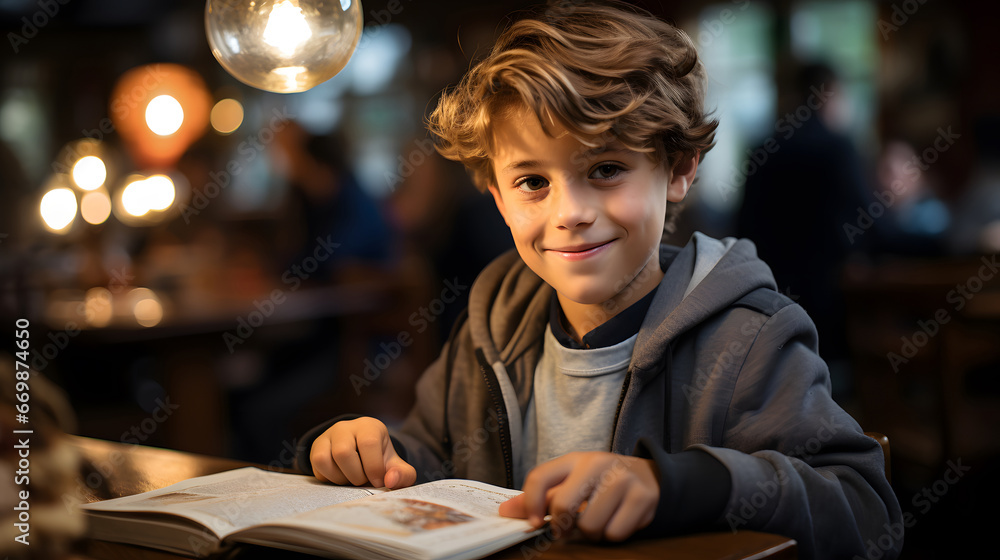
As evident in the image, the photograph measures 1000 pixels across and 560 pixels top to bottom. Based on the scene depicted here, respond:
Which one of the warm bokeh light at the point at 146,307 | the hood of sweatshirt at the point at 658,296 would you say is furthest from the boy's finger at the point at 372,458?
the warm bokeh light at the point at 146,307

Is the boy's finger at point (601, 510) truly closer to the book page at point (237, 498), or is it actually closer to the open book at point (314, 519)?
the open book at point (314, 519)

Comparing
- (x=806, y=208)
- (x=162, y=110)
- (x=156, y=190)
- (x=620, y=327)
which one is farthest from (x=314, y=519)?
(x=156, y=190)

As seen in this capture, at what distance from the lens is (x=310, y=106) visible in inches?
303

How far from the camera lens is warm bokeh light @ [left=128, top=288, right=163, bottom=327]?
284 centimetres

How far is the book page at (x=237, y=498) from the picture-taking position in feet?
2.51

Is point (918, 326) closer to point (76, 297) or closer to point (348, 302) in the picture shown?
point (348, 302)

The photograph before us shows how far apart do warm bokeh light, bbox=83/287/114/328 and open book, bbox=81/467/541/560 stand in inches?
84.8

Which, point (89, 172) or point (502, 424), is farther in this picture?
point (89, 172)

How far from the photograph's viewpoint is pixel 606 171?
0.99 m

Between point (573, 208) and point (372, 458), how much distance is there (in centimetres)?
39

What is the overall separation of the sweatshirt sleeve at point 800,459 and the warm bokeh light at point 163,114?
13.1 feet

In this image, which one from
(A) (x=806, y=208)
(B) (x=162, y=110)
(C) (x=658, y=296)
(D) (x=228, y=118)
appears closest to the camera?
(C) (x=658, y=296)

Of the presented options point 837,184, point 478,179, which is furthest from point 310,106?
point 478,179

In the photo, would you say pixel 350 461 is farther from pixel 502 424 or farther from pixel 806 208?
pixel 806 208
